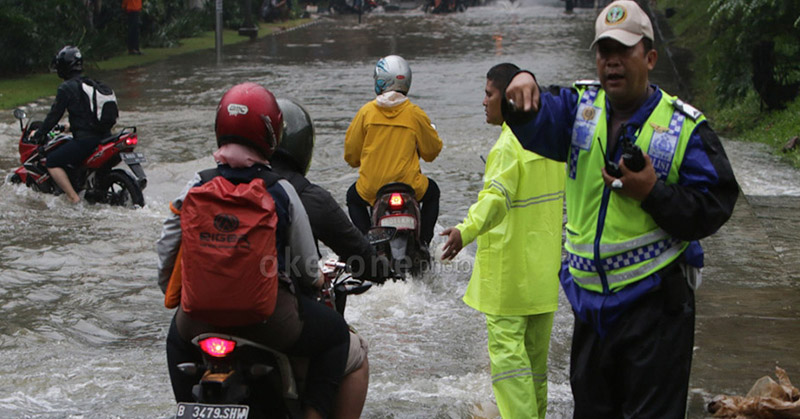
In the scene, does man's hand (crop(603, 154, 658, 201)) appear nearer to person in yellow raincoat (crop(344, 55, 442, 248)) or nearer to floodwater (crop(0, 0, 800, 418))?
floodwater (crop(0, 0, 800, 418))

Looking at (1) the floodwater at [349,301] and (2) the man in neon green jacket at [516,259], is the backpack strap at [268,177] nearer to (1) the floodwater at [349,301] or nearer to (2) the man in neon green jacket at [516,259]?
(2) the man in neon green jacket at [516,259]

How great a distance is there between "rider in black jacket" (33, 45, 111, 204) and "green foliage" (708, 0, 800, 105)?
7.86m

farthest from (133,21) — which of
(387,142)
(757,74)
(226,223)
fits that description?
(226,223)

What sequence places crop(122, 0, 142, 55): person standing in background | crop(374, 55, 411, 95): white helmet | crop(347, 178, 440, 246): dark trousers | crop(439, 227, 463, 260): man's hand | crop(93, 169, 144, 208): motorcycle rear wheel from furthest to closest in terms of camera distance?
crop(122, 0, 142, 55): person standing in background < crop(93, 169, 144, 208): motorcycle rear wheel < crop(347, 178, 440, 246): dark trousers < crop(374, 55, 411, 95): white helmet < crop(439, 227, 463, 260): man's hand

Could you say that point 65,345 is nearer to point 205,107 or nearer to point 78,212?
point 78,212

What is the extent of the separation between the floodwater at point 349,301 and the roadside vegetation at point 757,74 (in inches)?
34.5

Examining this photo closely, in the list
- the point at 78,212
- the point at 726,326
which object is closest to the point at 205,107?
the point at 78,212

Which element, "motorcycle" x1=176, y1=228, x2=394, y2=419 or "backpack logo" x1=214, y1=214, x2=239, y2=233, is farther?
"motorcycle" x1=176, y1=228, x2=394, y2=419

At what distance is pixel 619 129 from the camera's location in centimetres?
370

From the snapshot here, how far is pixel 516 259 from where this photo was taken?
194 inches

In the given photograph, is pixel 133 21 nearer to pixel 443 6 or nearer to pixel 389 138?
pixel 389 138

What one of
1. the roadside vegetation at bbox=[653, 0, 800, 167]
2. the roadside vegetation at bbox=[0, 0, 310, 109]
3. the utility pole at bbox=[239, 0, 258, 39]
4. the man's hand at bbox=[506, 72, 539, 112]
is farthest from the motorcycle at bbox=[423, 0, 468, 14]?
the man's hand at bbox=[506, 72, 539, 112]

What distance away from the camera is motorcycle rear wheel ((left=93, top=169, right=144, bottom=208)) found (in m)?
10.4

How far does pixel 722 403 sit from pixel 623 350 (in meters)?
1.57
